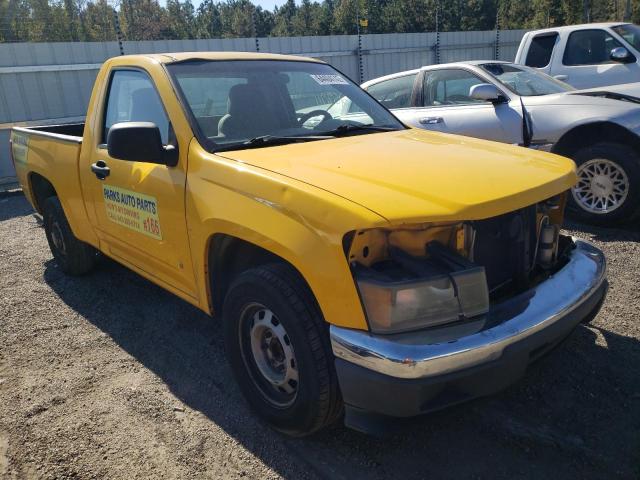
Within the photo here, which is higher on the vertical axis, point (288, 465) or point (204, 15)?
point (204, 15)

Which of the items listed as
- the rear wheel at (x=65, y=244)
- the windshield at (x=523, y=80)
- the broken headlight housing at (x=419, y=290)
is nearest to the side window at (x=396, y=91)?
the windshield at (x=523, y=80)

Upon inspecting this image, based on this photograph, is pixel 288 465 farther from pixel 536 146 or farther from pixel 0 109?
pixel 0 109

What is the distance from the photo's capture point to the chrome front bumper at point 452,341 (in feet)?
6.44

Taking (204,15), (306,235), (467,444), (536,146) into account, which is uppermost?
(204,15)

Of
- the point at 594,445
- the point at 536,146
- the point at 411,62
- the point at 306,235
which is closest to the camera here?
the point at 306,235

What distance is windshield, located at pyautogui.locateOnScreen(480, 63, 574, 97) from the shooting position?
6.04m

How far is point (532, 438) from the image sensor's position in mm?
2484

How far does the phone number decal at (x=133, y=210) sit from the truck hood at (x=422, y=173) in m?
0.69

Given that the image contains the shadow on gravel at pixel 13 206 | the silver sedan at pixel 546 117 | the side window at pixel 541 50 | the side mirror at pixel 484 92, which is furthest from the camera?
the side window at pixel 541 50

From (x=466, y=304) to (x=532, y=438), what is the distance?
2.94 ft

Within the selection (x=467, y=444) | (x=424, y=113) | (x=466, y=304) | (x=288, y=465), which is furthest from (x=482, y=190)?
(x=424, y=113)

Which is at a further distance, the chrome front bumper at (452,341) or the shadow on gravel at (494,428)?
the shadow on gravel at (494,428)

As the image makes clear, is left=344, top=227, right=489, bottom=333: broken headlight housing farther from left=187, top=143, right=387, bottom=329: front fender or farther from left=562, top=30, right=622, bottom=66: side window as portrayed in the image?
left=562, top=30, right=622, bottom=66: side window

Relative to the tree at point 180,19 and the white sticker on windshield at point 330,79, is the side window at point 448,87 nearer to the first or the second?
the white sticker on windshield at point 330,79
